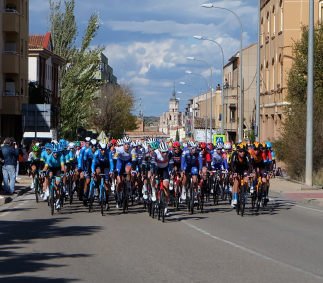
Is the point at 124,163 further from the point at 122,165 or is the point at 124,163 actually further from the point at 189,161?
the point at 189,161

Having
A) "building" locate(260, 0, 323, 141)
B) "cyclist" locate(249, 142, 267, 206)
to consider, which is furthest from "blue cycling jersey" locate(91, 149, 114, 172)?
"building" locate(260, 0, 323, 141)

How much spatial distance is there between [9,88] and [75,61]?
1454 centimetres

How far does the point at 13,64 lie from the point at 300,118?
21143 mm

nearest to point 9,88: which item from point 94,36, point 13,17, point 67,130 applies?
point 13,17

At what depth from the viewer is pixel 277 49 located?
3881 centimetres

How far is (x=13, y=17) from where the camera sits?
38781mm

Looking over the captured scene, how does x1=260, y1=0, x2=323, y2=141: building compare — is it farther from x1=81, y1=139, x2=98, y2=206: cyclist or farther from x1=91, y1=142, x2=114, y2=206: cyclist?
x1=91, y1=142, x2=114, y2=206: cyclist

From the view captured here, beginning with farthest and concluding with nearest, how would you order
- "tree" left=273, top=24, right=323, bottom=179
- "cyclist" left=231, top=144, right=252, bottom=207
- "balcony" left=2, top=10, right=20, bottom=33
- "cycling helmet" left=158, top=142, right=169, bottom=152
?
"balcony" left=2, top=10, right=20, bottom=33 < "tree" left=273, top=24, right=323, bottom=179 < "cyclist" left=231, top=144, right=252, bottom=207 < "cycling helmet" left=158, top=142, right=169, bottom=152

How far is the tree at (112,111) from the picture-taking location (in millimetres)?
75062

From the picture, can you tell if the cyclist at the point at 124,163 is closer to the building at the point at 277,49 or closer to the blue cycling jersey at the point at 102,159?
the blue cycling jersey at the point at 102,159

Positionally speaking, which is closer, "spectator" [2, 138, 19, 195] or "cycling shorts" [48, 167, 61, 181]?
"cycling shorts" [48, 167, 61, 181]

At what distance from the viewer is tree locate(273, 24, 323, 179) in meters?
25.6

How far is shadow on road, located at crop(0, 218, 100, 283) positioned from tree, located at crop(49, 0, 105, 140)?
38666 mm

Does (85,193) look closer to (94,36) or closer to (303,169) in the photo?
(303,169)
